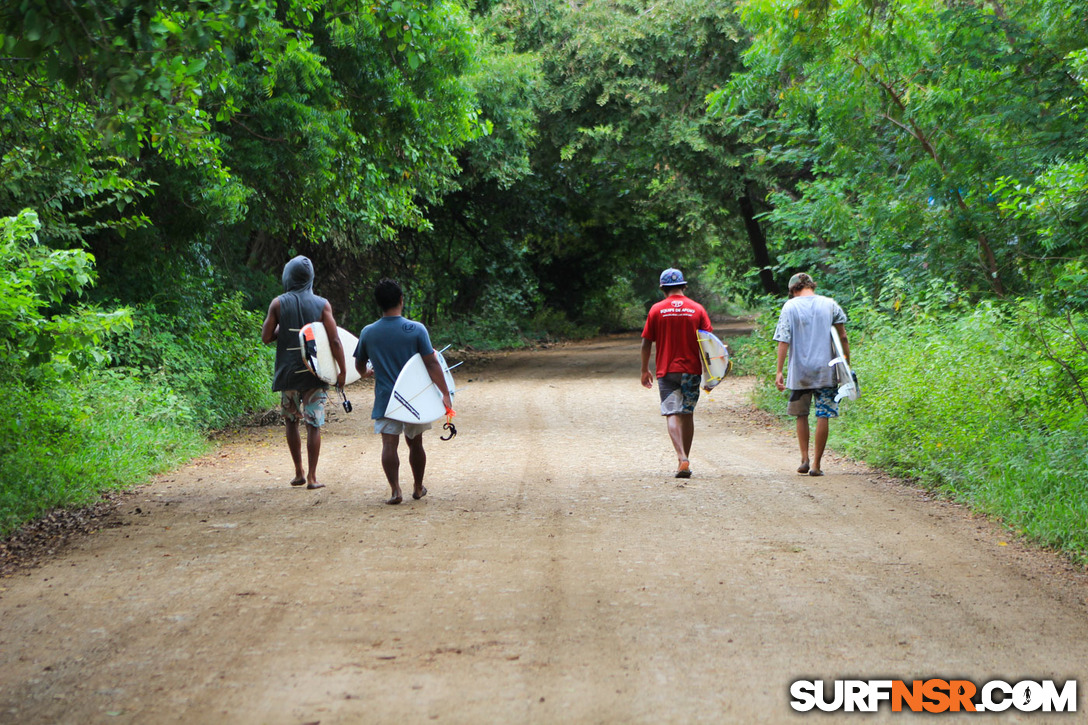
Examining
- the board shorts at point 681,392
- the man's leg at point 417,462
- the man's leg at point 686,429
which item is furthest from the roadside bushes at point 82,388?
the man's leg at point 686,429

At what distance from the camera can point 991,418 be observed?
8891mm

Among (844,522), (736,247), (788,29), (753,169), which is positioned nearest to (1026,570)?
(844,522)

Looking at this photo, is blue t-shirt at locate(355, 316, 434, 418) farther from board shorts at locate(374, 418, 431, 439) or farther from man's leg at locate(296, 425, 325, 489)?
man's leg at locate(296, 425, 325, 489)

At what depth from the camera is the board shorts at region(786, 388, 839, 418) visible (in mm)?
9414

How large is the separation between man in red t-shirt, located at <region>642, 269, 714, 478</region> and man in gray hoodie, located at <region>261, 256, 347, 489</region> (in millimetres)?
3033

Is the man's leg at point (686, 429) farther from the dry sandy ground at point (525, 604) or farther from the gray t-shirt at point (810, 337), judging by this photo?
the gray t-shirt at point (810, 337)

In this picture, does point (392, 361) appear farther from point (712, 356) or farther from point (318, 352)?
point (712, 356)

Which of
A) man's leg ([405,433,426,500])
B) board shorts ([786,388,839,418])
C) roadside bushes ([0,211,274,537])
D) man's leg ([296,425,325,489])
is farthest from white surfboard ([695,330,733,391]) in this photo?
roadside bushes ([0,211,274,537])

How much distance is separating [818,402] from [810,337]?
632 mm

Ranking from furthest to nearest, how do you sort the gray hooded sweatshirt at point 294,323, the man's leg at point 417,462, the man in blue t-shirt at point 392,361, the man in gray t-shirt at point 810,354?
Result: the man in gray t-shirt at point 810,354 < the gray hooded sweatshirt at point 294,323 < the man's leg at point 417,462 < the man in blue t-shirt at point 392,361

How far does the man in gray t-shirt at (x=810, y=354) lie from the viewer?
9406 millimetres

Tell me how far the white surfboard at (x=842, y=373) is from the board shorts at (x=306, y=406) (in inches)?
190

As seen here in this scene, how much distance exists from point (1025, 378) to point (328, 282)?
667 inches

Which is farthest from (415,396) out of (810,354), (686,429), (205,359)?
(205,359)
